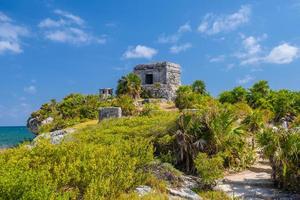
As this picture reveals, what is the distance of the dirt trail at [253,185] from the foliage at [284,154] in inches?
17.2

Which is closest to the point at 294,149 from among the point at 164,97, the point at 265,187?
the point at 265,187

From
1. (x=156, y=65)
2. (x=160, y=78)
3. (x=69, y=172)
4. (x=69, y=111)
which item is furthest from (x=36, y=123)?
(x=69, y=172)

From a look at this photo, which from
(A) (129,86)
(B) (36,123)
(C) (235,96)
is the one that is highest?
(A) (129,86)

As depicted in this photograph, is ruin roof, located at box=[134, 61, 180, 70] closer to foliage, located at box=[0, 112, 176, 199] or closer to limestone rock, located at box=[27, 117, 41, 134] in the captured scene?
limestone rock, located at box=[27, 117, 41, 134]

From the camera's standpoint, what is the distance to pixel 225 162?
52.6ft

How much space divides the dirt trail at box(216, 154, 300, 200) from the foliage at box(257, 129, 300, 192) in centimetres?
44

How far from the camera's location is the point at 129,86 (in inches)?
1873

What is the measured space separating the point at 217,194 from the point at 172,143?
424 cm

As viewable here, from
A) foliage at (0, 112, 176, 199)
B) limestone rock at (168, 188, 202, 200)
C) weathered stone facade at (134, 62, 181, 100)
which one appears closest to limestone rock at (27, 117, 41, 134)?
weathered stone facade at (134, 62, 181, 100)

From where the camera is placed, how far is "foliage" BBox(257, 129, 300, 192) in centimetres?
1273

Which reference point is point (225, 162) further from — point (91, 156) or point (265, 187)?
point (91, 156)

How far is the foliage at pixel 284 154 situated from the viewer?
41.8ft

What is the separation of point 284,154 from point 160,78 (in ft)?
128

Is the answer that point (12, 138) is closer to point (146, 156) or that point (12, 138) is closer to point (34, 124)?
point (34, 124)
